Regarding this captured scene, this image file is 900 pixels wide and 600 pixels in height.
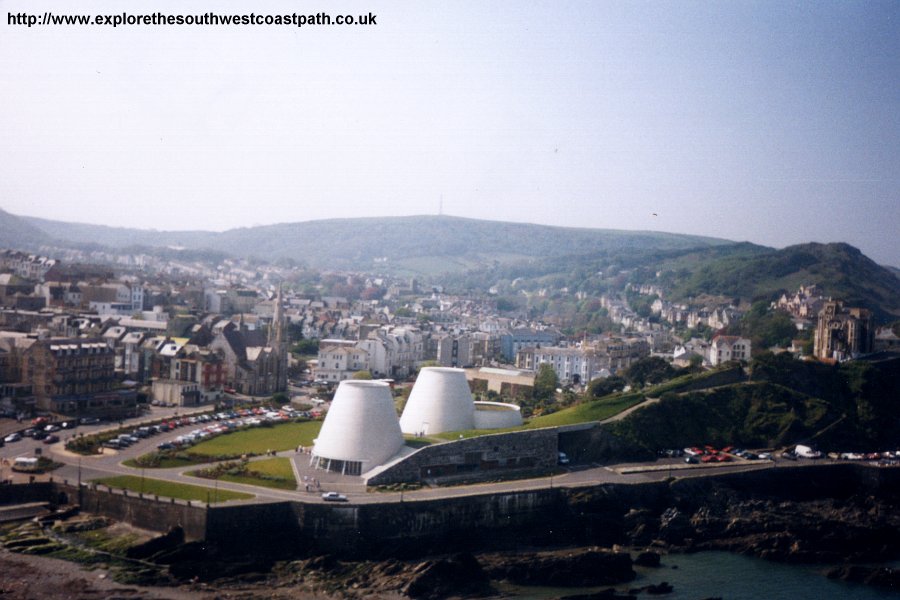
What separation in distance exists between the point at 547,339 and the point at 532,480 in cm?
3220

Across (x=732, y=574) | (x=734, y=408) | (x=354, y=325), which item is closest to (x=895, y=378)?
(x=734, y=408)

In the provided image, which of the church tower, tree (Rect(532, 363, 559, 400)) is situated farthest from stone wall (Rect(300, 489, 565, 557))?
the church tower

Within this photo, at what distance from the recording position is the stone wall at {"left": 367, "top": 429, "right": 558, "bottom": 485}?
24141 mm

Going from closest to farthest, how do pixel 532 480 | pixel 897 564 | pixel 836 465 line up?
pixel 897 564
pixel 532 480
pixel 836 465

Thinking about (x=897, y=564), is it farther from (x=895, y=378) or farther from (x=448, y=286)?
(x=448, y=286)

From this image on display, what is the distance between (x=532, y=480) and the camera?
25.4 metres

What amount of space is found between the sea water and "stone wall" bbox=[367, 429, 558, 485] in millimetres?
4852

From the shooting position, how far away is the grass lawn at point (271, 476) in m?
22.5

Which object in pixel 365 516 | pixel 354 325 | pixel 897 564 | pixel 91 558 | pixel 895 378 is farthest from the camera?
pixel 354 325

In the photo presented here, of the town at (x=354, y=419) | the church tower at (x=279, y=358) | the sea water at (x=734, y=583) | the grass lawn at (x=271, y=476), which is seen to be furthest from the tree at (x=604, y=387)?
the grass lawn at (x=271, y=476)

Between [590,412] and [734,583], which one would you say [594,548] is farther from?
[590,412]

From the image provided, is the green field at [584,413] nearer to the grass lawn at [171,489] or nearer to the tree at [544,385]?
the tree at [544,385]

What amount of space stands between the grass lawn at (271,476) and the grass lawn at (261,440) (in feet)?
4.39

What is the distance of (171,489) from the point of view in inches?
841
